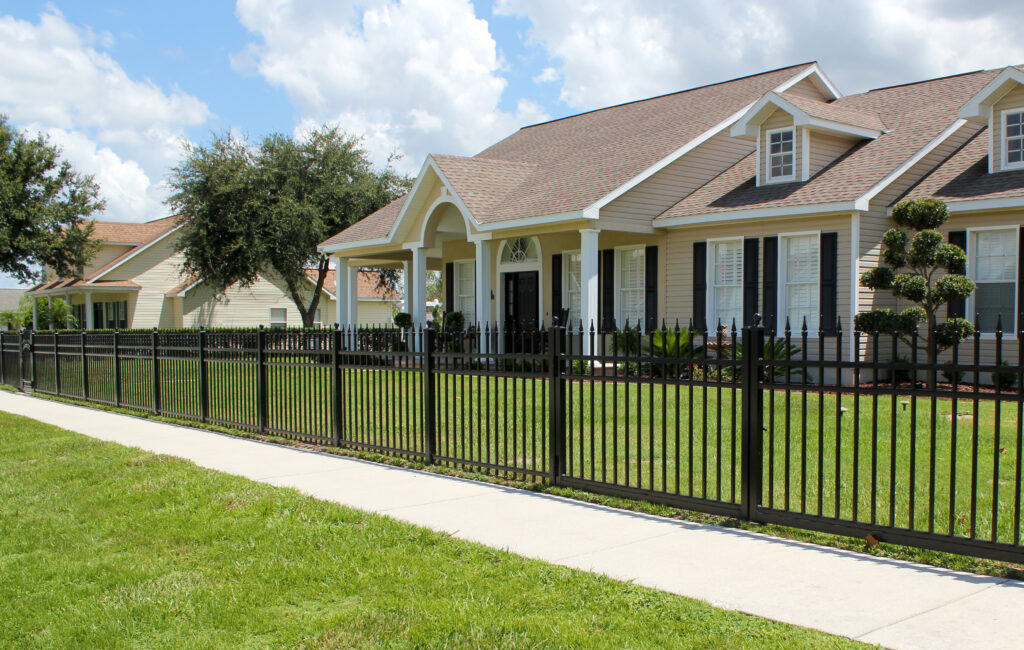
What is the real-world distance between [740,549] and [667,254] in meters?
13.6

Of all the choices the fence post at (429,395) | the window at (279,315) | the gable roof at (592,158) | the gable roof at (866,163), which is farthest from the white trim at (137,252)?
the fence post at (429,395)

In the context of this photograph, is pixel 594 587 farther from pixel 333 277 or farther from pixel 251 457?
pixel 333 277

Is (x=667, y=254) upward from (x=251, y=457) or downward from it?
upward

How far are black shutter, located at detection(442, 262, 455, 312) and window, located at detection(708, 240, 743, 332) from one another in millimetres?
9839

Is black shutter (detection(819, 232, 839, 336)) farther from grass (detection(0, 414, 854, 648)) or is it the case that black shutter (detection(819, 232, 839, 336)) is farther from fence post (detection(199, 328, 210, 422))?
grass (detection(0, 414, 854, 648))

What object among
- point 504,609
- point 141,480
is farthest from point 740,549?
point 141,480

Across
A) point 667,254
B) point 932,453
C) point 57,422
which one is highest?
point 667,254

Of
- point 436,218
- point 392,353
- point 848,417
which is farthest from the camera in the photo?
point 436,218

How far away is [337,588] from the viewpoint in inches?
204

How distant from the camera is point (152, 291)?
4294cm

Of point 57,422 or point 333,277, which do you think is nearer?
point 57,422

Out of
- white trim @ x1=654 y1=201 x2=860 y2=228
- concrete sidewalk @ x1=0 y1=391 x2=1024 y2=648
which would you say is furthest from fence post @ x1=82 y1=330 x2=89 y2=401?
white trim @ x1=654 y1=201 x2=860 y2=228

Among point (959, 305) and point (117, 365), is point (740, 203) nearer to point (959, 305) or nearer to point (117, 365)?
point (959, 305)

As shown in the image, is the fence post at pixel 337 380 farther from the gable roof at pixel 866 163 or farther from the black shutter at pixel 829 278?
the gable roof at pixel 866 163
